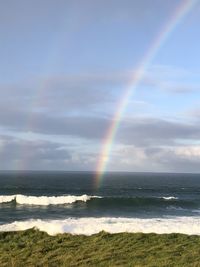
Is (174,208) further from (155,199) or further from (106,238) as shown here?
(106,238)

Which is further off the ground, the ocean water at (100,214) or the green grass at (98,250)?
the ocean water at (100,214)

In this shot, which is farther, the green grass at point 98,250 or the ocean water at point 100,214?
the ocean water at point 100,214

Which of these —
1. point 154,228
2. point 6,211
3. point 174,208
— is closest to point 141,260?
point 154,228

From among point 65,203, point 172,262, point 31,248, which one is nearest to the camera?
point 172,262

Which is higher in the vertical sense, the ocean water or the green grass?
the ocean water

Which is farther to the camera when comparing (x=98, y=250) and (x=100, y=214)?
(x=100, y=214)

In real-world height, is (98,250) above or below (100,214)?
below

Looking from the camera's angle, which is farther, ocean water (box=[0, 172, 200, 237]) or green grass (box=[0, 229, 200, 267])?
ocean water (box=[0, 172, 200, 237])

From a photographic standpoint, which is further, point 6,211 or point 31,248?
point 6,211
